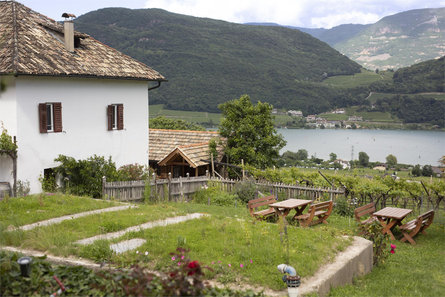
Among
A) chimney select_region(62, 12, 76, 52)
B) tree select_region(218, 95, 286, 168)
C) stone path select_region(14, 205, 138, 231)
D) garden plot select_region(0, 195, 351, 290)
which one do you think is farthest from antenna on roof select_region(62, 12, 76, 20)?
garden plot select_region(0, 195, 351, 290)

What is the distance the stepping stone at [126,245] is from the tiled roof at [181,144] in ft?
44.9

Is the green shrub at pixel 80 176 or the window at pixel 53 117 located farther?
the green shrub at pixel 80 176

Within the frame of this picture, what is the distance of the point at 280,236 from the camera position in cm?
873

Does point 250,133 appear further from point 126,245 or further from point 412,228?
point 126,245

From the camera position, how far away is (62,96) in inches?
703

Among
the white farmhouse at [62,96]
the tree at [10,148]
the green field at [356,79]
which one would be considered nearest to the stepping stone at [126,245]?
the tree at [10,148]

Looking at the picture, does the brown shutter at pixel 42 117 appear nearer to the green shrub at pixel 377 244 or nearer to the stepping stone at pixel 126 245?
the stepping stone at pixel 126 245

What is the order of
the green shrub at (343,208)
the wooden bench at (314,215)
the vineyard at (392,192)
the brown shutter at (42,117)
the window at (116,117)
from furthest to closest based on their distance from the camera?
the window at (116,117), the vineyard at (392,192), the brown shutter at (42,117), the green shrub at (343,208), the wooden bench at (314,215)

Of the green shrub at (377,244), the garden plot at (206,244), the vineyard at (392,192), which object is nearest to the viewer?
the garden plot at (206,244)

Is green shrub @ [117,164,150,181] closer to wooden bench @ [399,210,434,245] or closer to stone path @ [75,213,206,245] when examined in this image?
stone path @ [75,213,206,245]

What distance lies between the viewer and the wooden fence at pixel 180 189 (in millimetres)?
16547

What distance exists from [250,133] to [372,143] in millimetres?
84164

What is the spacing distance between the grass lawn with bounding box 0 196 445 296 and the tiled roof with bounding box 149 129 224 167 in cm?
1167

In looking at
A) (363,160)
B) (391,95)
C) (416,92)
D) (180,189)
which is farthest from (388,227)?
(416,92)
